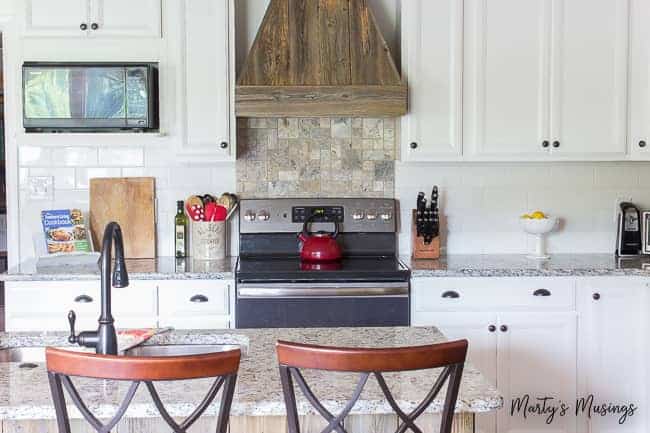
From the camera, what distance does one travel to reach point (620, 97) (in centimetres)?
349

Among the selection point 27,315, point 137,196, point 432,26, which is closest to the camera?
point 27,315

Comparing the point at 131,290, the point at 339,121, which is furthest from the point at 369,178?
the point at 131,290

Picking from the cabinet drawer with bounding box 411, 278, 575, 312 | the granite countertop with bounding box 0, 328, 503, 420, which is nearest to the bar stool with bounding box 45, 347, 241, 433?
the granite countertop with bounding box 0, 328, 503, 420

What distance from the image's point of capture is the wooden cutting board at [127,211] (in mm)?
3693

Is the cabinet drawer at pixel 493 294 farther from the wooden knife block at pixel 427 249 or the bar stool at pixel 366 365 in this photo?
the bar stool at pixel 366 365

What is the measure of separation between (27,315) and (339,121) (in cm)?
178

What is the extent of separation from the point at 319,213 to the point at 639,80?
1.71 metres

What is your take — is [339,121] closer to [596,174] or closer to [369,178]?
[369,178]

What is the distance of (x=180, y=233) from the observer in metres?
3.67

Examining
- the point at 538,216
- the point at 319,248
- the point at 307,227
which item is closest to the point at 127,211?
the point at 307,227

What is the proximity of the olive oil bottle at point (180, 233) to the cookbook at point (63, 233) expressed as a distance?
16.9 inches

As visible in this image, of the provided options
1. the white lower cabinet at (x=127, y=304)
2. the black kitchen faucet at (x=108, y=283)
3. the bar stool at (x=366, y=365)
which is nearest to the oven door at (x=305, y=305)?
the white lower cabinet at (x=127, y=304)

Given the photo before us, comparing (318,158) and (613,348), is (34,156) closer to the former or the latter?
(318,158)

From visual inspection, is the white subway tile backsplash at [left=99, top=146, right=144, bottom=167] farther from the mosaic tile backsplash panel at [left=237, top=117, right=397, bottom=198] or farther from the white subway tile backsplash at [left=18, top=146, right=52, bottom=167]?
the mosaic tile backsplash panel at [left=237, top=117, right=397, bottom=198]
